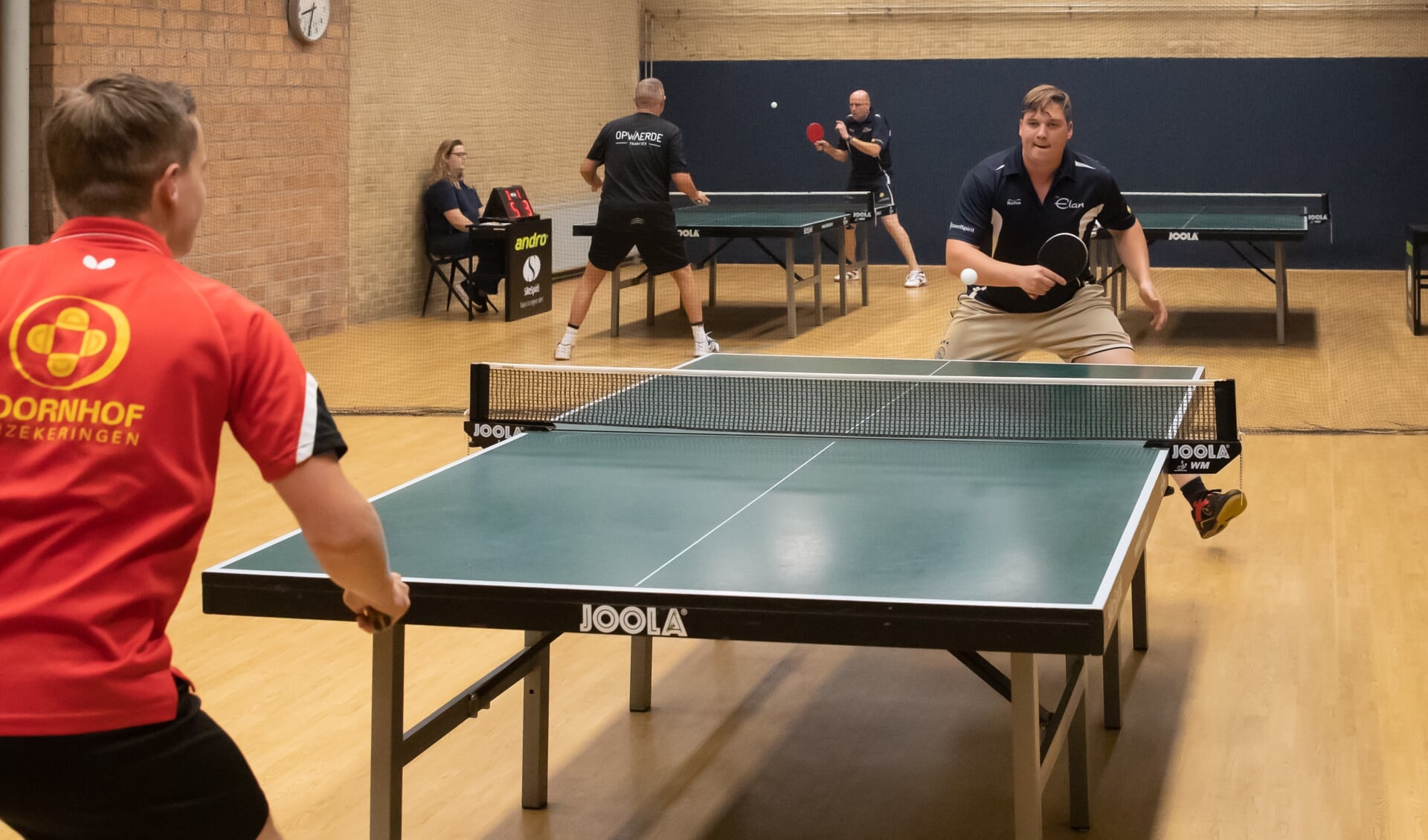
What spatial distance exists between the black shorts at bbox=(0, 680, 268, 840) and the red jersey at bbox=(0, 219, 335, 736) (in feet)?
0.08

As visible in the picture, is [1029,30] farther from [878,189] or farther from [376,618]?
[376,618]

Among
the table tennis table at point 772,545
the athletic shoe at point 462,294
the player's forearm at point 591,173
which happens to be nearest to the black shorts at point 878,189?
the athletic shoe at point 462,294

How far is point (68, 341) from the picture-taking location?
5.16ft

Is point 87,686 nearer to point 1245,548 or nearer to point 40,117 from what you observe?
point 1245,548

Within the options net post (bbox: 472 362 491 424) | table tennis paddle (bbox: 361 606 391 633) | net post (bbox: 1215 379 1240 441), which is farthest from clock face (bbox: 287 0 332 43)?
table tennis paddle (bbox: 361 606 391 633)

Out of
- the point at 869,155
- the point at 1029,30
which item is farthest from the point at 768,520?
the point at 1029,30

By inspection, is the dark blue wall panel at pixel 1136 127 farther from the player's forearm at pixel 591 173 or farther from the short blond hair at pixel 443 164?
the player's forearm at pixel 591 173

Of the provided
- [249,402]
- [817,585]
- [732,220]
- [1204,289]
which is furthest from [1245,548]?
[1204,289]

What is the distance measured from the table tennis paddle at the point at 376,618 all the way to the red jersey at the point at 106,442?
282 mm

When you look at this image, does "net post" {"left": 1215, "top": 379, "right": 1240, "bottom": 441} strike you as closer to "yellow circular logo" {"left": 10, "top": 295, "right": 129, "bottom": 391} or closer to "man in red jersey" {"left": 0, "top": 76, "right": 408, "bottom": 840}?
"man in red jersey" {"left": 0, "top": 76, "right": 408, "bottom": 840}

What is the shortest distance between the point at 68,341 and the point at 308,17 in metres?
8.91

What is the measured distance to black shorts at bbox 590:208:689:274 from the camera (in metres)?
9.02

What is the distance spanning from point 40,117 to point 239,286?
1770mm

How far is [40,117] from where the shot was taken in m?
7.95
